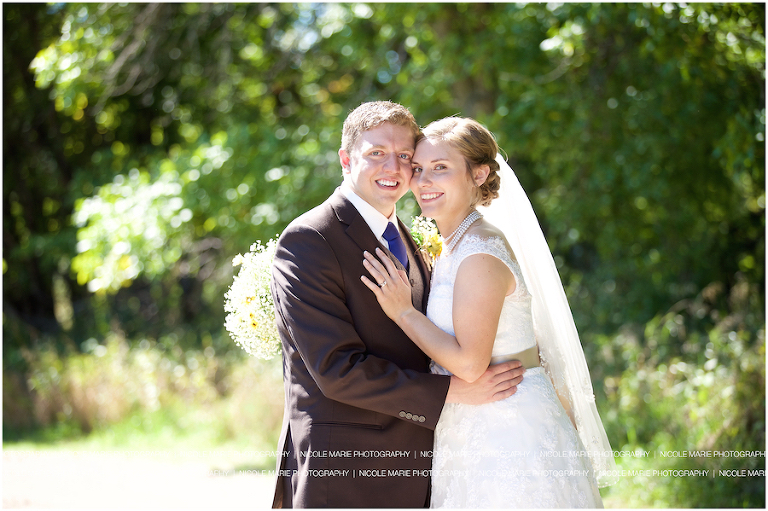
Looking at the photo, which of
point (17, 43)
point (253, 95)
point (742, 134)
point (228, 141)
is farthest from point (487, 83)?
point (17, 43)

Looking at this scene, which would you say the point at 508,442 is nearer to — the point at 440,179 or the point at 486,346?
the point at 486,346

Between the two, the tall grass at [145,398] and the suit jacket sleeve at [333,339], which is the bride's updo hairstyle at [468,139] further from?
the tall grass at [145,398]

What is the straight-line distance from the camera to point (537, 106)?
7461mm

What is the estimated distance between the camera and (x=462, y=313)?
2.78 meters

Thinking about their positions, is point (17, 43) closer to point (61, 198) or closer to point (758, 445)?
point (61, 198)

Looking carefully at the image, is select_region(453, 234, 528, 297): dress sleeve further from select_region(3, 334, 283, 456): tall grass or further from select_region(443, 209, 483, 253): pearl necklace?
select_region(3, 334, 283, 456): tall grass

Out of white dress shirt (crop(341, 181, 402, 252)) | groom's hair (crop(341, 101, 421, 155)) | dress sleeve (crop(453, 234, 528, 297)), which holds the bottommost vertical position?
dress sleeve (crop(453, 234, 528, 297))

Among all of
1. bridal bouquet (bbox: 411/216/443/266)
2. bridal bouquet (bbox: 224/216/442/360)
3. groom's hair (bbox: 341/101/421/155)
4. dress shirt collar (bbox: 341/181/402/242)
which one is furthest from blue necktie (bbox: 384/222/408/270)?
bridal bouquet (bbox: 224/216/442/360)

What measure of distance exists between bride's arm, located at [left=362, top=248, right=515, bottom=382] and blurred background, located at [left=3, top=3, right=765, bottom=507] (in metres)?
3.14

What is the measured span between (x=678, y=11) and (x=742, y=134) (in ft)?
3.60

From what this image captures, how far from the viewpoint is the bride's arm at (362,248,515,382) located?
9.04 feet

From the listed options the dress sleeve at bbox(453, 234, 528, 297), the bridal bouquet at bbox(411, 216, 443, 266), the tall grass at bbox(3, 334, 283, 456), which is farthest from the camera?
the tall grass at bbox(3, 334, 283, 456)

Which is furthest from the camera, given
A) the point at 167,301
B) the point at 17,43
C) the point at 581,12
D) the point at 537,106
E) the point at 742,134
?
the point at 167,301

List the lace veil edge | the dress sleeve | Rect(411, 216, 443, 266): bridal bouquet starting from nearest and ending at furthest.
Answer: the dress sleeve
the lace veil edge
Rect(411, 216, 443, 266): bridal bouquet
